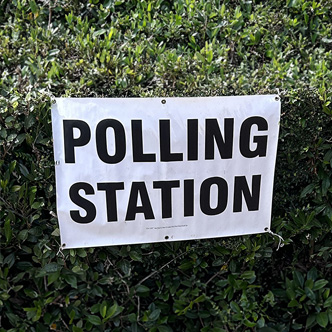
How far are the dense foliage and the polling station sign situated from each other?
0.11 meters

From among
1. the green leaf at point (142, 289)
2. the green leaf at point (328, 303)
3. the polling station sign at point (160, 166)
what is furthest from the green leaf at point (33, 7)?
the green leaf at point (328, 303)

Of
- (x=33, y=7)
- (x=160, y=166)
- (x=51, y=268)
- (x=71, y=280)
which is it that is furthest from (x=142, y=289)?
(x=33, y=7)

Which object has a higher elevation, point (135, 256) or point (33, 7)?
point (33, 7)

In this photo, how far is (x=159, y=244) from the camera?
279 cm

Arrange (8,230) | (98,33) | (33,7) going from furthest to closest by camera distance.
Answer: (33,7) → (98,33) → (8,230)

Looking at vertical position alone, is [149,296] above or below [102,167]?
below

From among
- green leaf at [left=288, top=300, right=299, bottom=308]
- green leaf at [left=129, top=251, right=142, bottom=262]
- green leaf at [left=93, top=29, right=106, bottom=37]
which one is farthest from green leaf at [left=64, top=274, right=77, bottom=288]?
green leaf at [left=93, top=29, right=106, bottom=37]

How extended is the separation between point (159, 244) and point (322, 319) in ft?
3.58

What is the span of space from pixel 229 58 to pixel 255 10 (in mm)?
553

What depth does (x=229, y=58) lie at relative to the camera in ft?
10.9

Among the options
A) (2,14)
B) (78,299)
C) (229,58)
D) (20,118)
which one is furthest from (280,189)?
(2,14)

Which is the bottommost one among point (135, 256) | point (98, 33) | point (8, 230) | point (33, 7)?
point (135, 256)

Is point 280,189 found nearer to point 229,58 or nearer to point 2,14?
point 229,58

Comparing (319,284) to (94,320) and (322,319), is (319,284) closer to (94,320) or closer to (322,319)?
(322,319)
